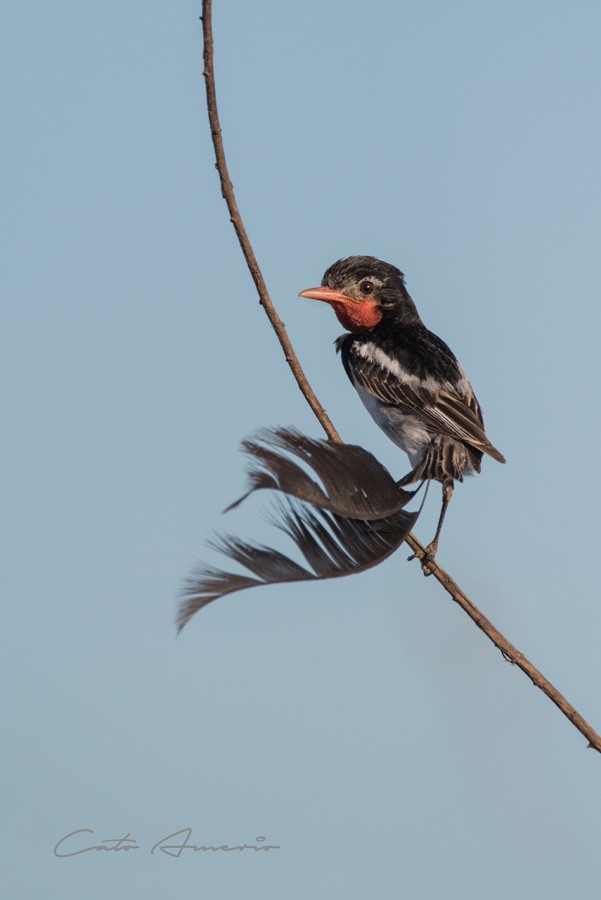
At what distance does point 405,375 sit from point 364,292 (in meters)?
0.91

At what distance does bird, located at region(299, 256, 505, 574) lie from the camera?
669 cm

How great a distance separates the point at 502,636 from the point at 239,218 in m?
2.07

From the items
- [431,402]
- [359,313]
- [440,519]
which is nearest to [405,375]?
[431,402]

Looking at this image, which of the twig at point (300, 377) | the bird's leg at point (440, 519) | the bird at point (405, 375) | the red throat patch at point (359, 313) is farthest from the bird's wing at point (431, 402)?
the twig at point (300, 377)

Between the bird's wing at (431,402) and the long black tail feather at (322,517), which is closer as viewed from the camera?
the long black tail feather at (322,517)

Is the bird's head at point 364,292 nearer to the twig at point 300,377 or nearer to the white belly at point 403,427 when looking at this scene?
the white belly at point 403,427

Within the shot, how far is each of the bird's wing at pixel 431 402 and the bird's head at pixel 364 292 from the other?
1.59ft

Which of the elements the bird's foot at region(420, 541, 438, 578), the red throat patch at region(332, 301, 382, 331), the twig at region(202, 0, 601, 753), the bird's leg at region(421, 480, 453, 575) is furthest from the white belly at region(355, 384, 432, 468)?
the twig at region(202, 0, 601, 753)

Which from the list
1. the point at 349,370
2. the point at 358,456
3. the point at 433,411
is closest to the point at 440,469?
the point at 433,411

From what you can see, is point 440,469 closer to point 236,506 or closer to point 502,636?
point 502,636

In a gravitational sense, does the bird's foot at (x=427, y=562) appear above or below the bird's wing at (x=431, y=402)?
below

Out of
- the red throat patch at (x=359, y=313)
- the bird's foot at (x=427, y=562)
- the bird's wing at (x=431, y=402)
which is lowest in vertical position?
the bird's foot at (x=427, y=562)

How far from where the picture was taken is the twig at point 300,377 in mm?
4066

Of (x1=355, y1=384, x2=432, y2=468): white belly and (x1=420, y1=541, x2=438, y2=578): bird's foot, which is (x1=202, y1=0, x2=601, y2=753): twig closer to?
(x1=420, y1=541, x2=438, y2=578): bird's foot
